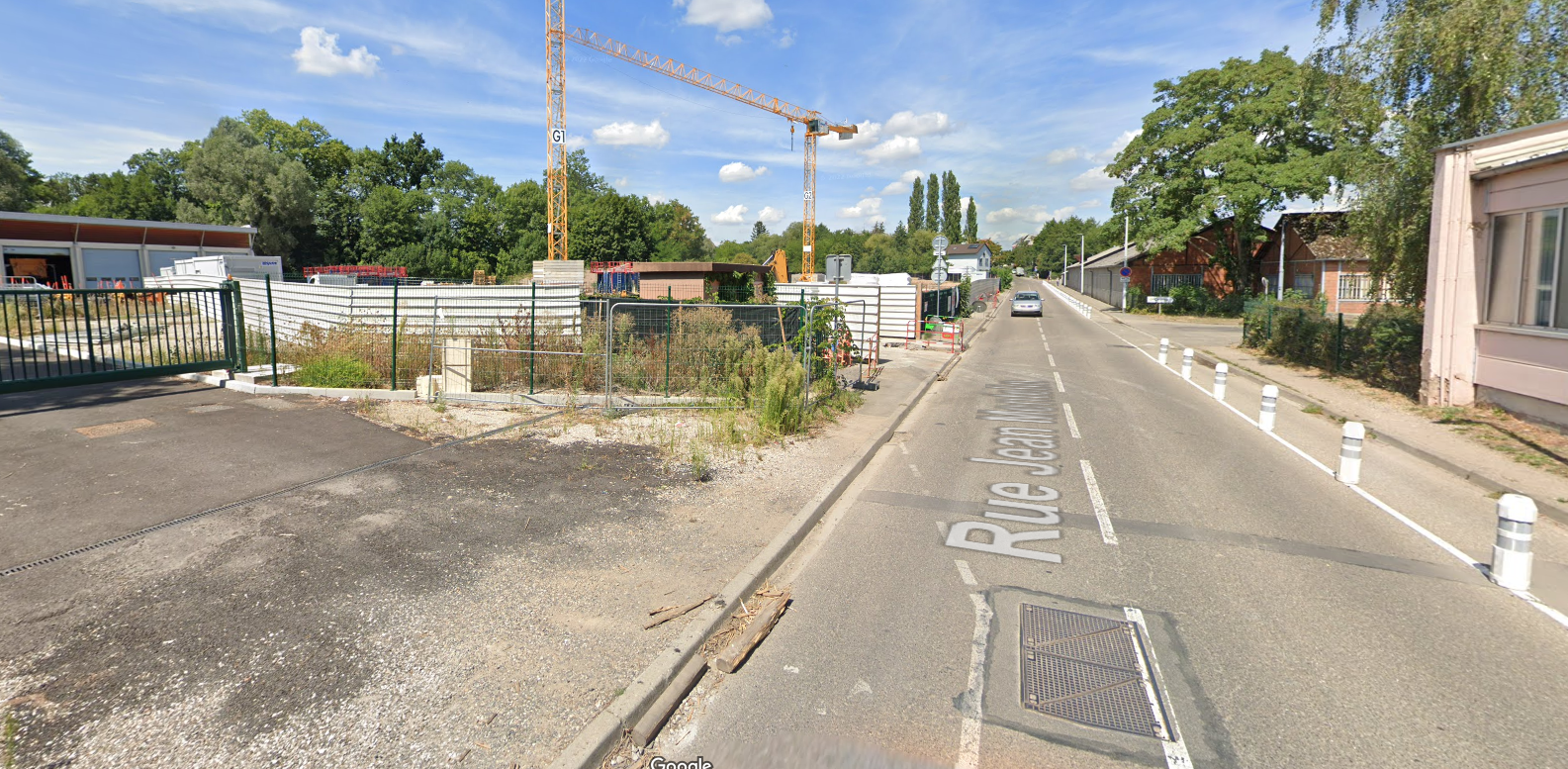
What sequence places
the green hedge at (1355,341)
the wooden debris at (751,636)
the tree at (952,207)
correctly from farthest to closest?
the tree at (952,207) → the green hedge at (1355,341) → the wooden debris at (751,636)

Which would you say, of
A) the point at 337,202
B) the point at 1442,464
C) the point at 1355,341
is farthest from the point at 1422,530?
the point at 337,202

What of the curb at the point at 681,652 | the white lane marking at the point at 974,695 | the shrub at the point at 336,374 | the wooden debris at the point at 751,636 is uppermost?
the shrub at the point at 336,374

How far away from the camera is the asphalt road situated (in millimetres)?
3570

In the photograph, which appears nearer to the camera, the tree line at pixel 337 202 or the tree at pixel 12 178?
the tree at pixel 12 178

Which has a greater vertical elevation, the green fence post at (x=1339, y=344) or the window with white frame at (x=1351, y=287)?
the window with white frame at (x=1351, y=287)

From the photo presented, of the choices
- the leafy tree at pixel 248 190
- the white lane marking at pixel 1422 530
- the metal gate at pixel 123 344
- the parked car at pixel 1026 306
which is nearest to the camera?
the white lane marking at pixel 1422 530

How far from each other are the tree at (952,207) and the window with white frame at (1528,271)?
11761 centimetres

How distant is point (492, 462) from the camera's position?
8.26 m

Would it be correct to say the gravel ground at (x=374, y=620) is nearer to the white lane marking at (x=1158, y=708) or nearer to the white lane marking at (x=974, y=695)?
the white lane marking at (x=974, y=695)

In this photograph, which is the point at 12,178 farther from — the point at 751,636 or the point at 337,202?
the point at 751,636

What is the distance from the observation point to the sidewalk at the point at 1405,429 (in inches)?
321

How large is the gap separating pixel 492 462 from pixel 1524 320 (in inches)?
593

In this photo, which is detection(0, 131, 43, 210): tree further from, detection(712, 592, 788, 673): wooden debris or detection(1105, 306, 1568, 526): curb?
detection(1105, 306, 1568, 526): curb

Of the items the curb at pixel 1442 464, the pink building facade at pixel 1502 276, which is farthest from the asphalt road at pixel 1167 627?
the pink building facade at pixel 1502 276
